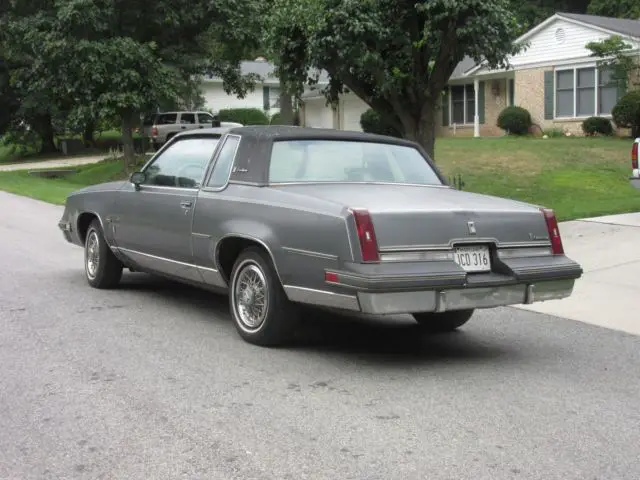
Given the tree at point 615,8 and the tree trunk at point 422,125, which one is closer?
the tree trunk at point 422,125

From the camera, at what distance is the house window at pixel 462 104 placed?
3538cm

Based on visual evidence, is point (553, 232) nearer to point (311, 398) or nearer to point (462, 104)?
point (311, 398)

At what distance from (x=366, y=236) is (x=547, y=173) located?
14822 mm

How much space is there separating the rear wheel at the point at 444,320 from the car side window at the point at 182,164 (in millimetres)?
2253

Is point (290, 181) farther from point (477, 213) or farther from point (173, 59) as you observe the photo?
point (173, 59)

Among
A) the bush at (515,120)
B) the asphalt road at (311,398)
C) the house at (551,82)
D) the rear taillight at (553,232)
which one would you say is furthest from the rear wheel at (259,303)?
the bush at (515,120)

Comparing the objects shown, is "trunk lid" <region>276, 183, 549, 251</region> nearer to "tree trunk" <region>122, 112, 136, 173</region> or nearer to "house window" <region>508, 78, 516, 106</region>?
"tree trunk" <region>122, 112, 136, 173</region>

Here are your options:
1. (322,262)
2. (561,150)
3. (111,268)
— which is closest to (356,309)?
(322,262)

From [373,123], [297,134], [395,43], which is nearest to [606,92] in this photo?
[373,123]

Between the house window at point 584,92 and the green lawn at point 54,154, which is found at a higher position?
the house window at point 584,92

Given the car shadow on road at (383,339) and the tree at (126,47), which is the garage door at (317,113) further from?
the car shadow on road at (383,339)

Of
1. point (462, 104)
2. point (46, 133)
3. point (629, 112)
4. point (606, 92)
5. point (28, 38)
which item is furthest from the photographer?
point (46, 133)

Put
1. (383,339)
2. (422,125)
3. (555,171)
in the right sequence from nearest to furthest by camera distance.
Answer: (383,339) → (422,125) → (555,171)

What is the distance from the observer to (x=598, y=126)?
Answer: 2759 cm
